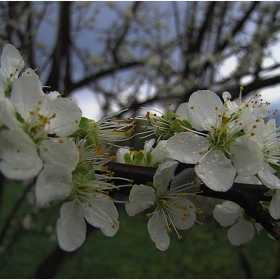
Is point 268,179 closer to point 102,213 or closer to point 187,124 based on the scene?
point 187,124

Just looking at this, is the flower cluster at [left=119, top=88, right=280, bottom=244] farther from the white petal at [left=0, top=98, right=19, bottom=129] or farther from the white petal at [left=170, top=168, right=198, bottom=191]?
the white petal at [left=0, top=98, right=19, bottom=129]

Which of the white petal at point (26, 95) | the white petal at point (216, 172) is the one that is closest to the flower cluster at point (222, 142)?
the white petal at point (216, 172)

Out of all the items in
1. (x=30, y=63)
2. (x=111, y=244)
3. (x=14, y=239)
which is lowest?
(x=111, y=244)

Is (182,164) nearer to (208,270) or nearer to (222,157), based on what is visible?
(222,157)

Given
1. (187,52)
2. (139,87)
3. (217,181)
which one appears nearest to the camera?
(217,181)

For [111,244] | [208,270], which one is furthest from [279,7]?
[111,244]

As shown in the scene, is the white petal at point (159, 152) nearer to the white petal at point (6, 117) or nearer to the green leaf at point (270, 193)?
the green leaf at point (270, 193)

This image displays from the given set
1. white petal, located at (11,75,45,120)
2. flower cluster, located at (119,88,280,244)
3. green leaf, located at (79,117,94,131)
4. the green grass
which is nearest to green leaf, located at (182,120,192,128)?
Answer: flower cluster, located at (119,88,280,244)
